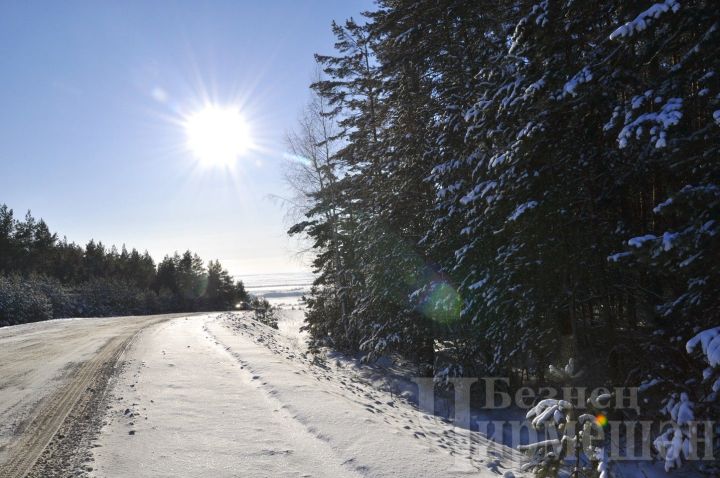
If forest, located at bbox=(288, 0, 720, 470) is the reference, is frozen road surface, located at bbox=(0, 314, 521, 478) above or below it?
below

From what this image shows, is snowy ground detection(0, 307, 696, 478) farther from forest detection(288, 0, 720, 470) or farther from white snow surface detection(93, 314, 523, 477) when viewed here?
forest detection(288, 0, 720, 470)

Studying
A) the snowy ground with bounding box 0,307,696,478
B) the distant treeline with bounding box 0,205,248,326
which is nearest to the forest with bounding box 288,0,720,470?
the snowy ground with bounding box 0,307,696,478

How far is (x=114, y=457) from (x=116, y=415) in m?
1.77

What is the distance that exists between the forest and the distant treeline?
28.7m

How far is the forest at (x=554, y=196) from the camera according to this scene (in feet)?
16.0

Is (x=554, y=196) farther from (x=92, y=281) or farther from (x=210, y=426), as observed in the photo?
(x=92, y=281)

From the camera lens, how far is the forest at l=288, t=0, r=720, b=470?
192 inches

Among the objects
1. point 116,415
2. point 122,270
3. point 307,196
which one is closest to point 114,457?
point 116,415

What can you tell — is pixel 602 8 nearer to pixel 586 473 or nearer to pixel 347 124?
pixel 586 473

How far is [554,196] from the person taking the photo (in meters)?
7.67

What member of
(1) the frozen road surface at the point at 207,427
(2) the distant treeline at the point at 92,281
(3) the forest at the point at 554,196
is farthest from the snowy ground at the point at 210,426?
(2) the distant treeline at the point at 92,281

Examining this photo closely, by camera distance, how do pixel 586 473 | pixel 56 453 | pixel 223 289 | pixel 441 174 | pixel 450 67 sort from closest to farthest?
pixel 586 473
pixel 56 453
pixel 441 174
pixel 450 67
pixel 223 289

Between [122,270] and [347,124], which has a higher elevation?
[347,124]

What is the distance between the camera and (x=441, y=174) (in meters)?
10.2
